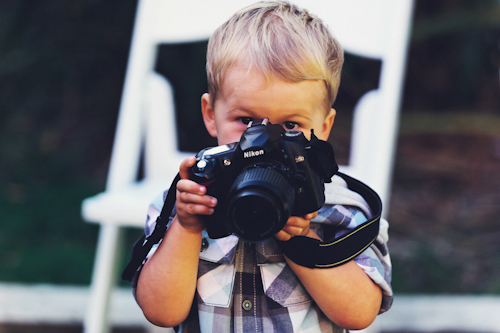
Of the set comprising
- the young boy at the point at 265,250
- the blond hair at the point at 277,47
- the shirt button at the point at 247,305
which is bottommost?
the shirt button at the point at 247,305

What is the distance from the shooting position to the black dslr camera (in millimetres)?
505

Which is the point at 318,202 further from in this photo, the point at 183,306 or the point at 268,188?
the point at 183,306

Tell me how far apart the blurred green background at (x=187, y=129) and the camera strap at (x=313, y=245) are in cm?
102

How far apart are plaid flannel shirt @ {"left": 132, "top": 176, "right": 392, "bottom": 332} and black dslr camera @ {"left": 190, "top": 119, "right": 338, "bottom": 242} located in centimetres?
8

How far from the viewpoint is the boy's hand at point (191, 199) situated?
559mm

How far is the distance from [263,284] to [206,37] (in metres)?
0.72

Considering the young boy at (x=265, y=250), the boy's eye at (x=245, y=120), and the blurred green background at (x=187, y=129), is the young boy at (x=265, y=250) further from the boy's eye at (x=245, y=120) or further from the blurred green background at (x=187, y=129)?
the blurred green background at (x=187, y=129)

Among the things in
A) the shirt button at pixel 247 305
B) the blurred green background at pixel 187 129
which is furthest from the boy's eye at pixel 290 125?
the blurred green background at pixel 187 129

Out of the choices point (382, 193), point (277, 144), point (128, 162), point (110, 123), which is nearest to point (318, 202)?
point (277, 144)

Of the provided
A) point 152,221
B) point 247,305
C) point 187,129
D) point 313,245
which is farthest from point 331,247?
point 187,129

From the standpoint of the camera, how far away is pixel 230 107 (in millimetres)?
625

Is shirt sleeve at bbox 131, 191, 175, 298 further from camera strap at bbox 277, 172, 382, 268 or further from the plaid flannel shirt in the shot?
camera strap at bbox 277, 172, 382, 268

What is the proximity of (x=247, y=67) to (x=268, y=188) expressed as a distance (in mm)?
179

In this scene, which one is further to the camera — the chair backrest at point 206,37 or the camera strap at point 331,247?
the chair backrest at point 206,37
